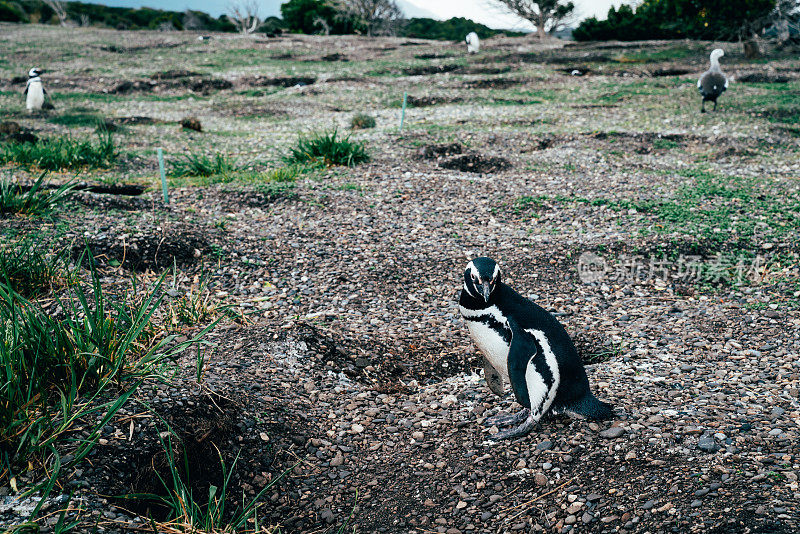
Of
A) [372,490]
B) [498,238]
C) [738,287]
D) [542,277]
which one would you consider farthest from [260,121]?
[372,490]

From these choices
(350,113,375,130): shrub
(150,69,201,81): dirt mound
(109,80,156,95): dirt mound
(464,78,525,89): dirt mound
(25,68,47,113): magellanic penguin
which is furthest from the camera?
(150,69,201,81): dirt mound

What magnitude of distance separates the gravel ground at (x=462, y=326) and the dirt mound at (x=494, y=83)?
15.9ft

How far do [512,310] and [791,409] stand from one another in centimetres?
147

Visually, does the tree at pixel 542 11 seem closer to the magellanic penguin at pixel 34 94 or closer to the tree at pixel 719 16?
the tree at pixel 719 16

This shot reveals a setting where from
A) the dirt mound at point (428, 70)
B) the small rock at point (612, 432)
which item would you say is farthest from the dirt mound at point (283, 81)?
the small rock at point (612, 432)

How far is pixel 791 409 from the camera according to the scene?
2.97 m

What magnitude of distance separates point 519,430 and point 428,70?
16.8 metres

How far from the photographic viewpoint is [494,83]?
50.8 feet

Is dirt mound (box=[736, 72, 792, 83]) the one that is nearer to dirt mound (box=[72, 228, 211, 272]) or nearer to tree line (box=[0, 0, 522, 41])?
dirt mound (box=[72, 228, 211, 272])

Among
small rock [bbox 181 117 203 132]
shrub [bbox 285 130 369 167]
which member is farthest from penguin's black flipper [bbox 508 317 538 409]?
small rock [bbox 181 117 203 132]

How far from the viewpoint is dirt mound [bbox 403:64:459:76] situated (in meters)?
18.0

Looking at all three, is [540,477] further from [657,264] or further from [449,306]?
[657,264]

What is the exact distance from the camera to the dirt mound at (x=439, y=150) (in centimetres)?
824

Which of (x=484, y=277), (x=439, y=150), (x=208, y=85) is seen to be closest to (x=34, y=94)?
(x=208, y=85)
